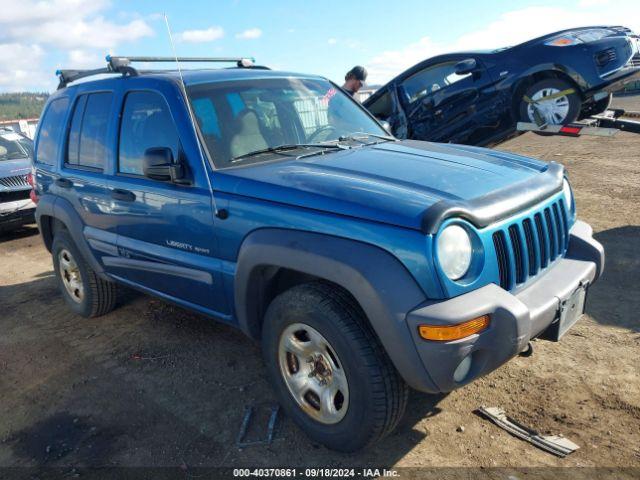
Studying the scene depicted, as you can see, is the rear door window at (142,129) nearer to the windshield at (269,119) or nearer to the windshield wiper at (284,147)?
the windshield at (269,119)

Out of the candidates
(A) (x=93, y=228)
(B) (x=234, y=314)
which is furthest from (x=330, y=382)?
(A) (x=93, y=228)

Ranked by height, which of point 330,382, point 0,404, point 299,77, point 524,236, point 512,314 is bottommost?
point 0,404

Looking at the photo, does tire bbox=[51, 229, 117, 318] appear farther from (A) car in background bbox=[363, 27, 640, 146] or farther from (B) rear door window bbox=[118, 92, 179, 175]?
(A) car in background bbox=[363, 27, 640, 146]

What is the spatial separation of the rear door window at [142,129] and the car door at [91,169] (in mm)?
182

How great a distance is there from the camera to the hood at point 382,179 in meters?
2.49

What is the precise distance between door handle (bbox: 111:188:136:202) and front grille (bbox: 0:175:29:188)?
5.69 meters

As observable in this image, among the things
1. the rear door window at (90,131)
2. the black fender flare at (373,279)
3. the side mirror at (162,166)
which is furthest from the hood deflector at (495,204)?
the rear door window at (90,131)

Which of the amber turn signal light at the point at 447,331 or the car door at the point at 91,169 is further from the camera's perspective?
the car door at the point at 91,169

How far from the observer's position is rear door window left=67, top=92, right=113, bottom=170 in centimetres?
405

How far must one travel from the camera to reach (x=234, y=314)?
3.22 metres

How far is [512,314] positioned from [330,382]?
3.17ft

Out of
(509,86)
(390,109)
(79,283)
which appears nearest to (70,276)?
(79,283)

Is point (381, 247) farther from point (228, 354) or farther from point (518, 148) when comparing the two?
point (518, 148)

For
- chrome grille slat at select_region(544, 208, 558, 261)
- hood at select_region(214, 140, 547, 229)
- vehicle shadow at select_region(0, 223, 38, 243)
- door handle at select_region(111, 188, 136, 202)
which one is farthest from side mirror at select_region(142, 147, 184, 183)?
vehicle shadow at select_region(0, 223, 38, 243)
